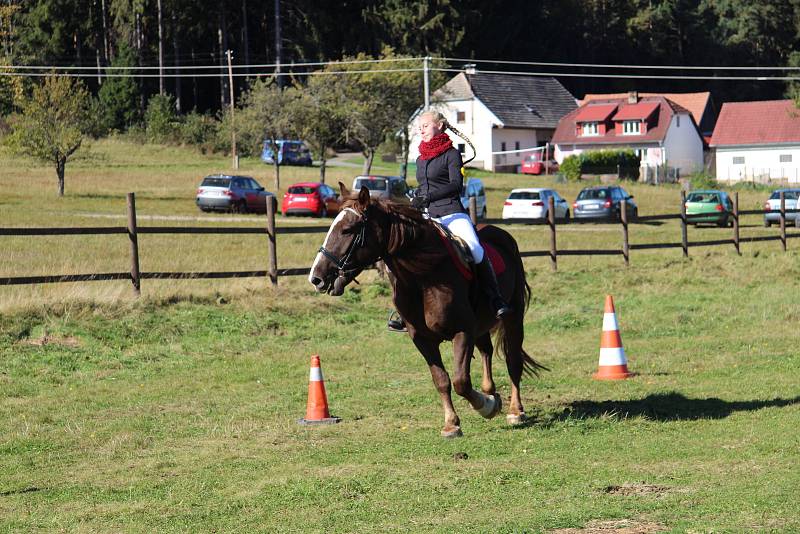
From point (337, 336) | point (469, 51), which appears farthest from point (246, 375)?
point (469, 51)

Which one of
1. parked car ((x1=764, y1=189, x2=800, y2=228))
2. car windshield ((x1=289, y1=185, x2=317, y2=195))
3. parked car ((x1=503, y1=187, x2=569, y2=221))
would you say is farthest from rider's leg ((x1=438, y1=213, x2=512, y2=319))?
car windshield ((x1=289, y1=185, x2=317, y2=195))

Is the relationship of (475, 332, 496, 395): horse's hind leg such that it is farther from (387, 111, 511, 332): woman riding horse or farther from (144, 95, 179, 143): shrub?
(144, 95, 179, 143): shrub

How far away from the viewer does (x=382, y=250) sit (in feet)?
28.7

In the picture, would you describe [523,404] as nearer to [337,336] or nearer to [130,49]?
[337,336]

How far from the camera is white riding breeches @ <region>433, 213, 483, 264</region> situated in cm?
934

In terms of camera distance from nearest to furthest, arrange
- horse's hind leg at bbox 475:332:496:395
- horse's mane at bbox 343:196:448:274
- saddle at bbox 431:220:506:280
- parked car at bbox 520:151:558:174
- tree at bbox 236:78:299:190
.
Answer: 1. horse's mane at bbox 343:196:448:274
2. saddle at bbox 431:220:506:280
3. horse's hind leg at bbox 475:332:496:395
4. tree at bbox 236:78:299:190
5. parked car at bbox 520:151:558:174

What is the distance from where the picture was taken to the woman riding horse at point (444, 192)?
9.33 metres

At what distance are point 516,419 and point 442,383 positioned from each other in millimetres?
988

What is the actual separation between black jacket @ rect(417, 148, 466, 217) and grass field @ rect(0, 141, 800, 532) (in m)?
2.03

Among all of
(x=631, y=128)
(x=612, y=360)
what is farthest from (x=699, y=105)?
(x=612, y=360)

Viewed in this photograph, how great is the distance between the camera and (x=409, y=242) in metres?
8.77

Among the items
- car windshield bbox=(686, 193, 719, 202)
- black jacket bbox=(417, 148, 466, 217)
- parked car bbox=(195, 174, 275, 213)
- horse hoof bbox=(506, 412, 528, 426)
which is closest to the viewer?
black jacket bbox=(417, 148, 466, 217)

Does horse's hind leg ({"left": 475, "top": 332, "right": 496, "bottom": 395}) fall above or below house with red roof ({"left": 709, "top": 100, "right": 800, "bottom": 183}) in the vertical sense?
below

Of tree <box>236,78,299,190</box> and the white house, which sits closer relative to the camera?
tree <box>236,78,299,190</box>
